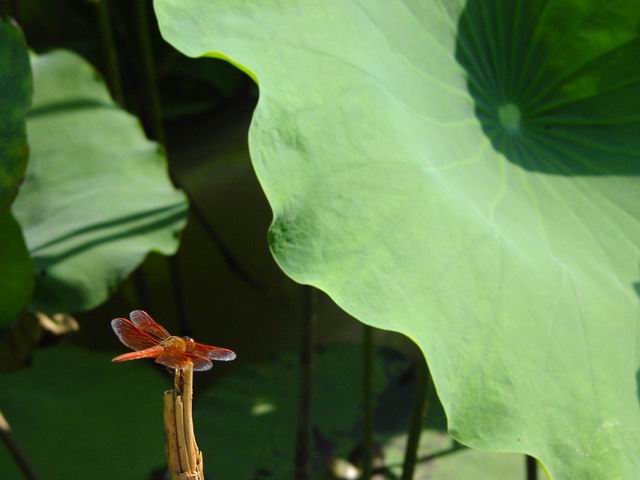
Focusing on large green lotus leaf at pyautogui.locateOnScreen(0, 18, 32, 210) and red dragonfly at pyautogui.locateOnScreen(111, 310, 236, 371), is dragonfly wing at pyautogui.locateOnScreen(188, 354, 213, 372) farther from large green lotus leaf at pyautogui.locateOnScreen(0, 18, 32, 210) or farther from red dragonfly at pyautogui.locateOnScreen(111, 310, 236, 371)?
large green lotus leaf at pyautogui.locateOnScreen(0, 18, 32, 210)

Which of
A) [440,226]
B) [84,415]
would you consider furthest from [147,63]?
[440,226]

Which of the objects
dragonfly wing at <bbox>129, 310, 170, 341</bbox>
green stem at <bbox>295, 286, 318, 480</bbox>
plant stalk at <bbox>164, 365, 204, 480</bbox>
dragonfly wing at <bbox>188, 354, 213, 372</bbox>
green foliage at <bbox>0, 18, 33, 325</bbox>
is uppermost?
dragonfly wing at <bbox>129, 310, 170, 341</bbox>

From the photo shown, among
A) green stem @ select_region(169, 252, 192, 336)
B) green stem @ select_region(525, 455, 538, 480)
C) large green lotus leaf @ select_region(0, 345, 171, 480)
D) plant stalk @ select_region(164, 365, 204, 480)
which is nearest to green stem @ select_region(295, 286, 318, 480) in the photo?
large green lotus leaf @ select_region(0, 345, 171, 480)

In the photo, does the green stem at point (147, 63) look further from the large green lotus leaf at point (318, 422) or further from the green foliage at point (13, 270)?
the green foliage at point (13, 270)

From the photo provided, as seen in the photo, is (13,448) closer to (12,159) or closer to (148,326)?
(12,159)

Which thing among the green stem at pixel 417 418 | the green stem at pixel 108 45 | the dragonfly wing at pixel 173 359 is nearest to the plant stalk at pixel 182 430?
the dragonfly wing at pixel 173 359

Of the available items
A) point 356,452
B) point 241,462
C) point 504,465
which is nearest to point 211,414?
point 241,462

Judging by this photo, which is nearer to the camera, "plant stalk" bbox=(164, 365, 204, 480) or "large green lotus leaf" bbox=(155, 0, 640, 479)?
"plant stalk" bbox=(164, 365, 204, 480)

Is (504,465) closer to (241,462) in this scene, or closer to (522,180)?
(241,462)
